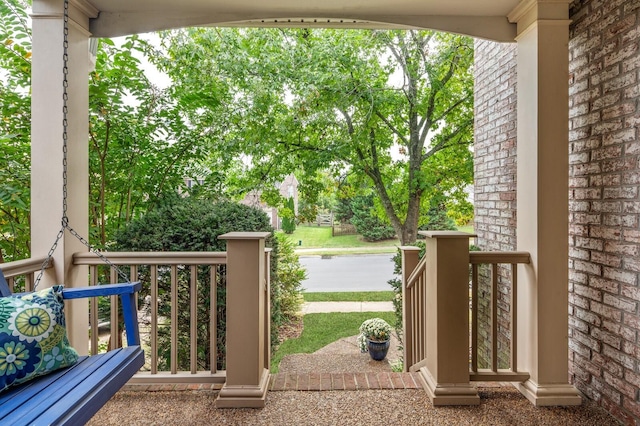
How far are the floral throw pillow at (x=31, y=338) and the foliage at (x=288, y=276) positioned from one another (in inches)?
176

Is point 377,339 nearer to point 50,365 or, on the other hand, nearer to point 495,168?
point 495,168

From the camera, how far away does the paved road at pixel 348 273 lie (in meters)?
8.62

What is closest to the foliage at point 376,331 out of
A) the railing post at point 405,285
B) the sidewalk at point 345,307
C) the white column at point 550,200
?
the railing post at point 405,285

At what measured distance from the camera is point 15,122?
3305 millimetres

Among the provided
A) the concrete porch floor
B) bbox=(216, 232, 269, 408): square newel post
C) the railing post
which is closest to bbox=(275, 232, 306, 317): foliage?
the railing post

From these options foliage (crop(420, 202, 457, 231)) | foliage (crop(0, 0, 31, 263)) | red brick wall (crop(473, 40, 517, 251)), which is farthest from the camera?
foliage (crop(420, 202, 457, 231))

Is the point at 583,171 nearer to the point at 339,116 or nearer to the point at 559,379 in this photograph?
the point at 559,379

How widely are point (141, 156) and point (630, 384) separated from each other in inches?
157

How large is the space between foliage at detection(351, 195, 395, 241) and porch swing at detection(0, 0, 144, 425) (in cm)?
725

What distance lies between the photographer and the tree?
5.64 m

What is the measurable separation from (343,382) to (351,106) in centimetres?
460

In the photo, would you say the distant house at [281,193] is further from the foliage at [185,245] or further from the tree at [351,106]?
the foliage at [185,245]

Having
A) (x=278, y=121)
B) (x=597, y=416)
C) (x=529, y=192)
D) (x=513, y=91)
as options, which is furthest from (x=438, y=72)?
(x=597, y=416)

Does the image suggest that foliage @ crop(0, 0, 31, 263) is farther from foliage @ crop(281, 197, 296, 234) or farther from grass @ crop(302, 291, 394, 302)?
grass @ crop(302, 291, 394, 302)
